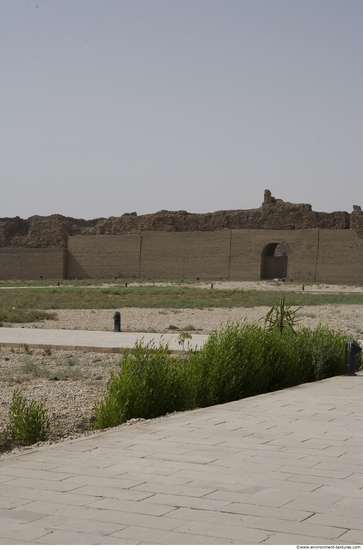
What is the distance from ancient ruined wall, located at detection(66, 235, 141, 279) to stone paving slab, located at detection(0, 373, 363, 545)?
44039 millimetres

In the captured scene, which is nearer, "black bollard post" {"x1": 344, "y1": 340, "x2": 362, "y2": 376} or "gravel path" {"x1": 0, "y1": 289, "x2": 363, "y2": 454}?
"gravel path" {"x1": 0, "y1": 289, "x2": 363, "y2": 454}

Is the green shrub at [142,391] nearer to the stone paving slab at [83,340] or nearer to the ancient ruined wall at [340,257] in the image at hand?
the stone paving slab at [83,340]

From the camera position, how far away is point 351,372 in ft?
29.6

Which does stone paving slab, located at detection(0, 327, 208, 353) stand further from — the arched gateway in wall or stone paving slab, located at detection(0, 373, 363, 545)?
the arched gateway in wall

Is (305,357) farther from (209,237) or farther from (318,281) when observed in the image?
(209,237)

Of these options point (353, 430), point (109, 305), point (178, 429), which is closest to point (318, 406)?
point (353, 430)

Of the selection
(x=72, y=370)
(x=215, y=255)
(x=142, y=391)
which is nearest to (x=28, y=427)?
(x=142, y=391)

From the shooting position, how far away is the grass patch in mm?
6270

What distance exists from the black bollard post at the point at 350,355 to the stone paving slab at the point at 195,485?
10.1 ft

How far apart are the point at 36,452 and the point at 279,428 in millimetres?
1954

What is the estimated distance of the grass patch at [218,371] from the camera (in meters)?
6.27

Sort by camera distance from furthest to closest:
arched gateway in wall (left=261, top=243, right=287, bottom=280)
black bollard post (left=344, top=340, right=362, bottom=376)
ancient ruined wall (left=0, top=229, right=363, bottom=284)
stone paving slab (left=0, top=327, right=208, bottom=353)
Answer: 1. arched gateway in wall (left=261, top=243, right=287, bottom=280)
2. ancient ruined wall (left=0, top=229, right=363, bottom=284)
3. stone paving slab (left=0, top=327, right=208, bottom=353)
4. black bollard post (left=344, top=340, right=362, bottom=376)

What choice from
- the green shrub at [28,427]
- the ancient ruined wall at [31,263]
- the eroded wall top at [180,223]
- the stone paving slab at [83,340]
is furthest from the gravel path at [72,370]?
the ancient ruined wall at [31,263]

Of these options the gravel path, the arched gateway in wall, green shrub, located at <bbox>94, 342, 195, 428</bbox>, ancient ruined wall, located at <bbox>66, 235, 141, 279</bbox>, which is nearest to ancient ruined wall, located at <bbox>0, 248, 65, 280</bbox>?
ancient ruined wall, located at <bbox>66, 235, 141, 279</bbox>
